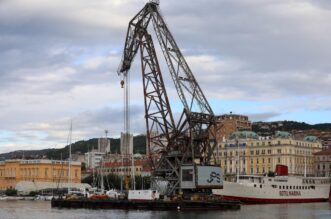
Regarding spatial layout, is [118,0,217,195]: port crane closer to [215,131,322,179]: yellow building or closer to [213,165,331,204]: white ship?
[213,165,331,204]: white ship

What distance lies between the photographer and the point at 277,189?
12700 centimetres

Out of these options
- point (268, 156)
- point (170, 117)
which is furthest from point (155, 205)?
point (268, 156)

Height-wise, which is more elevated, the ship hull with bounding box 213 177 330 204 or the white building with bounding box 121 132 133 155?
the white building with bounding box 121 132 133 155

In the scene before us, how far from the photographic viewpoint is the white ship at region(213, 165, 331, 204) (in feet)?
393

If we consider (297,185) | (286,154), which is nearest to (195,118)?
(297,185)

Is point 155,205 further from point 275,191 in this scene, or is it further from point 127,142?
point 275,191

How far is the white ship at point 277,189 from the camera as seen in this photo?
119938 millimetres

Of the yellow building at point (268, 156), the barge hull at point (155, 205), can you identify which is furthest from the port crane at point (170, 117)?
the yellow building at point (268, 156)

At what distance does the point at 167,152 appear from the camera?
304 ft

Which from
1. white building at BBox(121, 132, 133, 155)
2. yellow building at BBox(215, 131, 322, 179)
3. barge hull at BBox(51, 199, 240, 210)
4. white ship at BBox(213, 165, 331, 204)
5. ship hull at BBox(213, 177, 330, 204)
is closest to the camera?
barge hull at BBox(51, 199, 240, 210)

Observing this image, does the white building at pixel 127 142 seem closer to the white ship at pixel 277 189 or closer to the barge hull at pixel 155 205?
the barge hull at pixel 155 205

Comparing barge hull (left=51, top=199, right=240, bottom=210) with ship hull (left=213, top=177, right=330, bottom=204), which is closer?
barge hull (left=51, top=199, right=240, bottom=210)

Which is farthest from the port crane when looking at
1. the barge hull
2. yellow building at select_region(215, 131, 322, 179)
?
yellow building at select_region(215, 131, 322, 179)

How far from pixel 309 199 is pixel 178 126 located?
5398 centimetres
